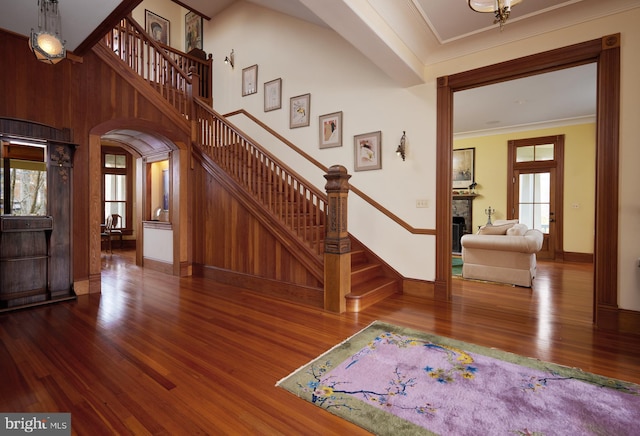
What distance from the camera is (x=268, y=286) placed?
13.8 feet

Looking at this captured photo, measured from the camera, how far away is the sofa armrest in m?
4.59

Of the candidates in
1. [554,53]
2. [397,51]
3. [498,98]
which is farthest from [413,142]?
[498,98]

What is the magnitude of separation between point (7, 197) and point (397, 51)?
4.55 meters

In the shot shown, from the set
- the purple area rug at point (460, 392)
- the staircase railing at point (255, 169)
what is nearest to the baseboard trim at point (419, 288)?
the staircase railing at point (255, 169)

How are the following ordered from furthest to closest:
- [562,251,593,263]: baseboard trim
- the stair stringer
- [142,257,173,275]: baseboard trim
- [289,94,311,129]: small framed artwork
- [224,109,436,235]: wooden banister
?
1. [562,251,593,263]: baseboard trim
2. [142,257,173,275]: baseboard trim
3. [289,94,311,129]: small framed artwork
4. [224,109,436,235]: wooden banister
5. the stair stringer

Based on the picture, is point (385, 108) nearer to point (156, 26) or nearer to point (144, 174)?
point (144, 174)

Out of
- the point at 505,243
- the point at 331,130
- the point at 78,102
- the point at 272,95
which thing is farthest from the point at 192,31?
the point at 505,243

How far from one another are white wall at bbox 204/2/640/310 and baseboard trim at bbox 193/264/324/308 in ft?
4.34

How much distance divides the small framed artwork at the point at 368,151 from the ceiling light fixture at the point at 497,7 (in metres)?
2.39

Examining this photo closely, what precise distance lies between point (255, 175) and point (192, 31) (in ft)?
19.8

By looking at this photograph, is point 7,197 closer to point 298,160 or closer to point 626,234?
point 298,160

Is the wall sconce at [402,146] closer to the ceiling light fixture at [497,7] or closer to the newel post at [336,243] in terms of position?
the newel post at [336,243]

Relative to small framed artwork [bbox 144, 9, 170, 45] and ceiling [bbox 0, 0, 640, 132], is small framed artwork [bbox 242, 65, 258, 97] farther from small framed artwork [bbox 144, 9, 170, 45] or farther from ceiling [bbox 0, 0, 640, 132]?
small framed artwork [bbox 144, 9, 170, 45]

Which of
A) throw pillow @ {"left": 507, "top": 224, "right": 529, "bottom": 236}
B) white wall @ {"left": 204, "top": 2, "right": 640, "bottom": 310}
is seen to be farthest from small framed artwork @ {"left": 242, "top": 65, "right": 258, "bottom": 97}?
throw pillow @ {"left": 507, "top": 224, "right": 529, "bottom": 236}
